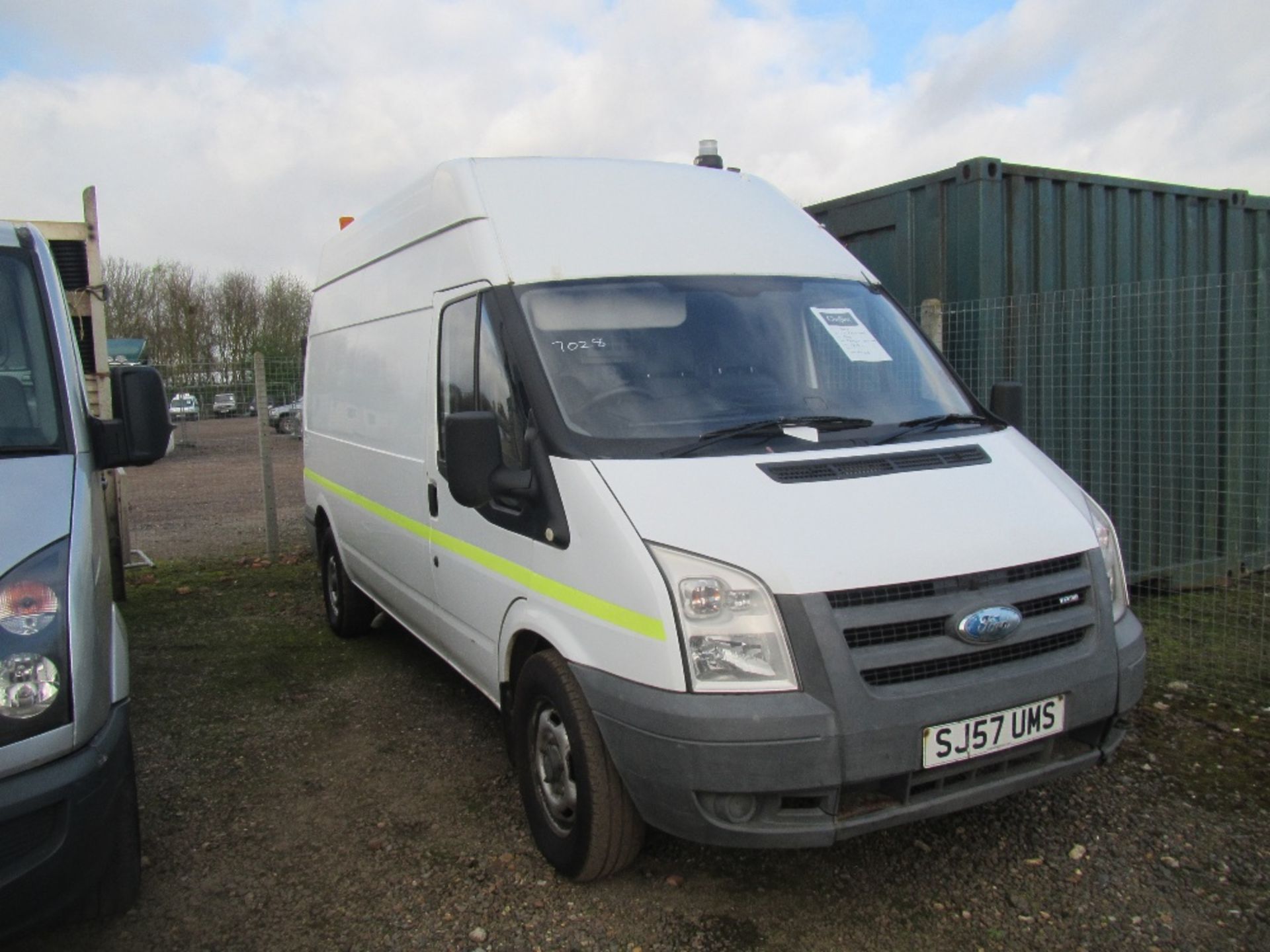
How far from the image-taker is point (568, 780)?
332cm

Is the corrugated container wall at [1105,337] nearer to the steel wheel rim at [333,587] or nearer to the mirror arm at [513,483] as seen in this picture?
the mirror arm at [513,483]

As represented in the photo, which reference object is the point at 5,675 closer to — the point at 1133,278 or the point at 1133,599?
the point at 1133,599

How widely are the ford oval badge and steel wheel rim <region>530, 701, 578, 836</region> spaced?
4.29 ft

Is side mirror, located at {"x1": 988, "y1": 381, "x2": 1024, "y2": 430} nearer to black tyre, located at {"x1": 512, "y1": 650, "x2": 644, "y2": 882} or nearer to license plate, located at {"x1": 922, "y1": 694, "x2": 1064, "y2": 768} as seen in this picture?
license plate, located at {"x1": 922, "y1": 694, "x2": 1064, "y2": 768}

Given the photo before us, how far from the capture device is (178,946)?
10.4ft

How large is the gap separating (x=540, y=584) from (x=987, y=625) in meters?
1.45

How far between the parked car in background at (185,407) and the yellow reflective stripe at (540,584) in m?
8.33

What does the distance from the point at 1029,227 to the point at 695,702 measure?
4.83 m

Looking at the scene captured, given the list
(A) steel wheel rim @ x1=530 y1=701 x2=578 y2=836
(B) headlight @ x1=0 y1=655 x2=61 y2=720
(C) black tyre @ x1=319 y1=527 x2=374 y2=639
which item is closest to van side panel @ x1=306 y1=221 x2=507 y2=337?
(C) black tyre @ x1=319 y1=527 x2=374 y2=639

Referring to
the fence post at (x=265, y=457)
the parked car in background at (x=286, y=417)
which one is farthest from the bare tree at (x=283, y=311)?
the fence post at (x=265, y=457)

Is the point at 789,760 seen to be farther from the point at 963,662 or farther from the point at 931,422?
the point at 931,422

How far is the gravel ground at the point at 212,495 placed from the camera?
10773mm

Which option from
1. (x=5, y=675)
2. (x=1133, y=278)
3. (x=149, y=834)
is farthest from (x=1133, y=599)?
(x=5, y=675)

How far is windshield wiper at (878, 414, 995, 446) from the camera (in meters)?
3.58
